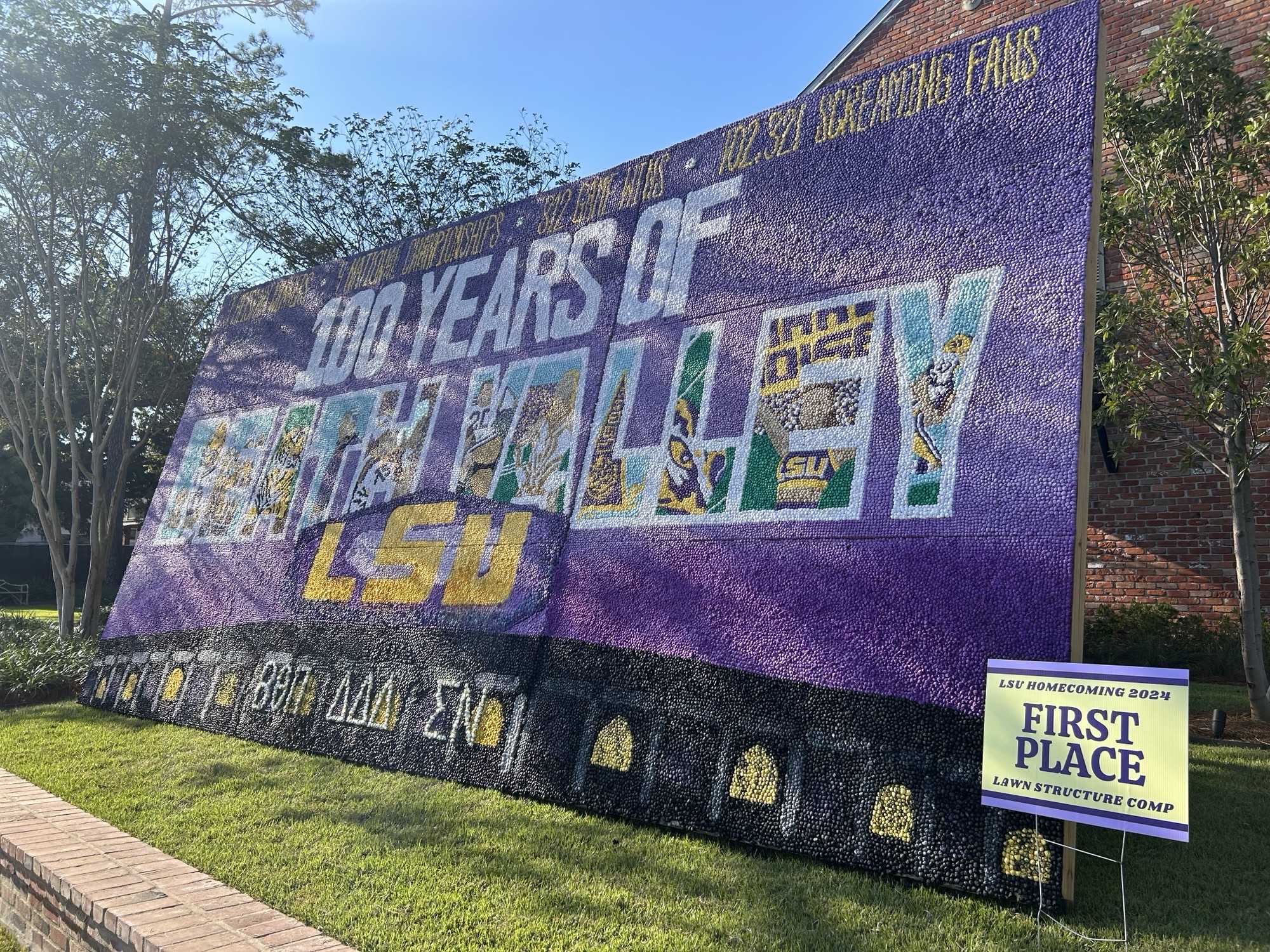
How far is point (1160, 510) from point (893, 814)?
582cm

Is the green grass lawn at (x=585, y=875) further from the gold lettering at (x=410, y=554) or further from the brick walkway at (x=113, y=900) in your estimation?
the gold lettering at (x=410, y=554)

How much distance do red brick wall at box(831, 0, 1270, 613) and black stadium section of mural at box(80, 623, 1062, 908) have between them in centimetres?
506

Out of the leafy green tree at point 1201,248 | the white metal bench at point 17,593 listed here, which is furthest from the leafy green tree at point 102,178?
the white metal bench at point 17,593

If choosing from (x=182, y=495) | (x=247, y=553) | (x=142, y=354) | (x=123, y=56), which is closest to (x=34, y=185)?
(x=123, y=56)

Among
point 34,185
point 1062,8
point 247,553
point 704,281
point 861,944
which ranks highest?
point 34,185

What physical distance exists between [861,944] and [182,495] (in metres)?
7.32

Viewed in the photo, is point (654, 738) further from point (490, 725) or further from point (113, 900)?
point (113, 900)

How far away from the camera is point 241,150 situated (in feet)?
36.7

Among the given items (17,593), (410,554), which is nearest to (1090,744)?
(410,554)

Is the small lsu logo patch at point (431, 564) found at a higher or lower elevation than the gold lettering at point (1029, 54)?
lower

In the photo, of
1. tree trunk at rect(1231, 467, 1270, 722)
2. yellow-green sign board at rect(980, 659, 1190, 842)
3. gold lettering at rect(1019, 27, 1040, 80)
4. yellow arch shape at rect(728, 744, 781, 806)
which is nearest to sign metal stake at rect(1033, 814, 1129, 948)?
yellow-green sign board at rect(980, 659, 1190, 842)

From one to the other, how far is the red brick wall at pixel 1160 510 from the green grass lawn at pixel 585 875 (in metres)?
2.91

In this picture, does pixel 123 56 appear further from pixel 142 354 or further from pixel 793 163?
pixel 793 163

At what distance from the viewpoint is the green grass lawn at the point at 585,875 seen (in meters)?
2.97
